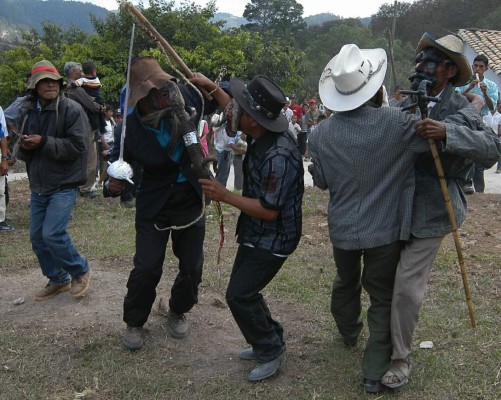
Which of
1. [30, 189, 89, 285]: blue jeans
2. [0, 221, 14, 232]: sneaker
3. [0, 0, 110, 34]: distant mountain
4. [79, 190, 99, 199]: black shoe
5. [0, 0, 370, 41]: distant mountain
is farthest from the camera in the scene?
[0, 0, 110, 34]: distant mountain

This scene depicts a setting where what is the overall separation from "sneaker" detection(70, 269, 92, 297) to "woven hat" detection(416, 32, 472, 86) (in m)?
3.18

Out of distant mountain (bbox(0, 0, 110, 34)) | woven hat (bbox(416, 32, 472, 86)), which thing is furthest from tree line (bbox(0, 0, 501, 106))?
distant mountain (bbox(0, 0, 110, 34))

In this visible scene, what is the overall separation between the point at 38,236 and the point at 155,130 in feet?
5.51

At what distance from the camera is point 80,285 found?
4863 mm

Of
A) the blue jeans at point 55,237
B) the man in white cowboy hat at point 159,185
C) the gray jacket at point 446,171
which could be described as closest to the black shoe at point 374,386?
the gray jacket at point 446,171

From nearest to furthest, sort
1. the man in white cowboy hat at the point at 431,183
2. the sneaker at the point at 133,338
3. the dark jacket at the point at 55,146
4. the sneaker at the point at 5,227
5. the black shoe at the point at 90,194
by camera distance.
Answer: the man in white cowboy hat at the point at 431,183 → the sneaker at the point at 133,338 → the dark jacket at the point at 55,146 → the sneaker at the point at 5,227 → the black shoe at the point at 90,194

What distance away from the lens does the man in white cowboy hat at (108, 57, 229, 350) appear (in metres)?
3.55

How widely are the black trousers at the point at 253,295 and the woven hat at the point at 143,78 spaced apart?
1.08m

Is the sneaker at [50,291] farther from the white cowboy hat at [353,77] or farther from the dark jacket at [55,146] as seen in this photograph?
the white cowboy hat at [353,77]

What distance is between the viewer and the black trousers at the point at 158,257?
3.78 meters

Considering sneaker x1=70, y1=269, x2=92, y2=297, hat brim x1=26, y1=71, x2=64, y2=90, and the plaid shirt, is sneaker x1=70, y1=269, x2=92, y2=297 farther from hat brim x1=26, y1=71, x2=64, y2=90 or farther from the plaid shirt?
the plaid shirt

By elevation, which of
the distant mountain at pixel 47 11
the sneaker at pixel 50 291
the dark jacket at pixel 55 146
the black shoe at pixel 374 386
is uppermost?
the distant mountain at pixel 47 11

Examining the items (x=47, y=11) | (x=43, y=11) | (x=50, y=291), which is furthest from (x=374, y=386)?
(x=43, y=11)

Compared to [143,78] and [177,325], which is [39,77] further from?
[177,325]
